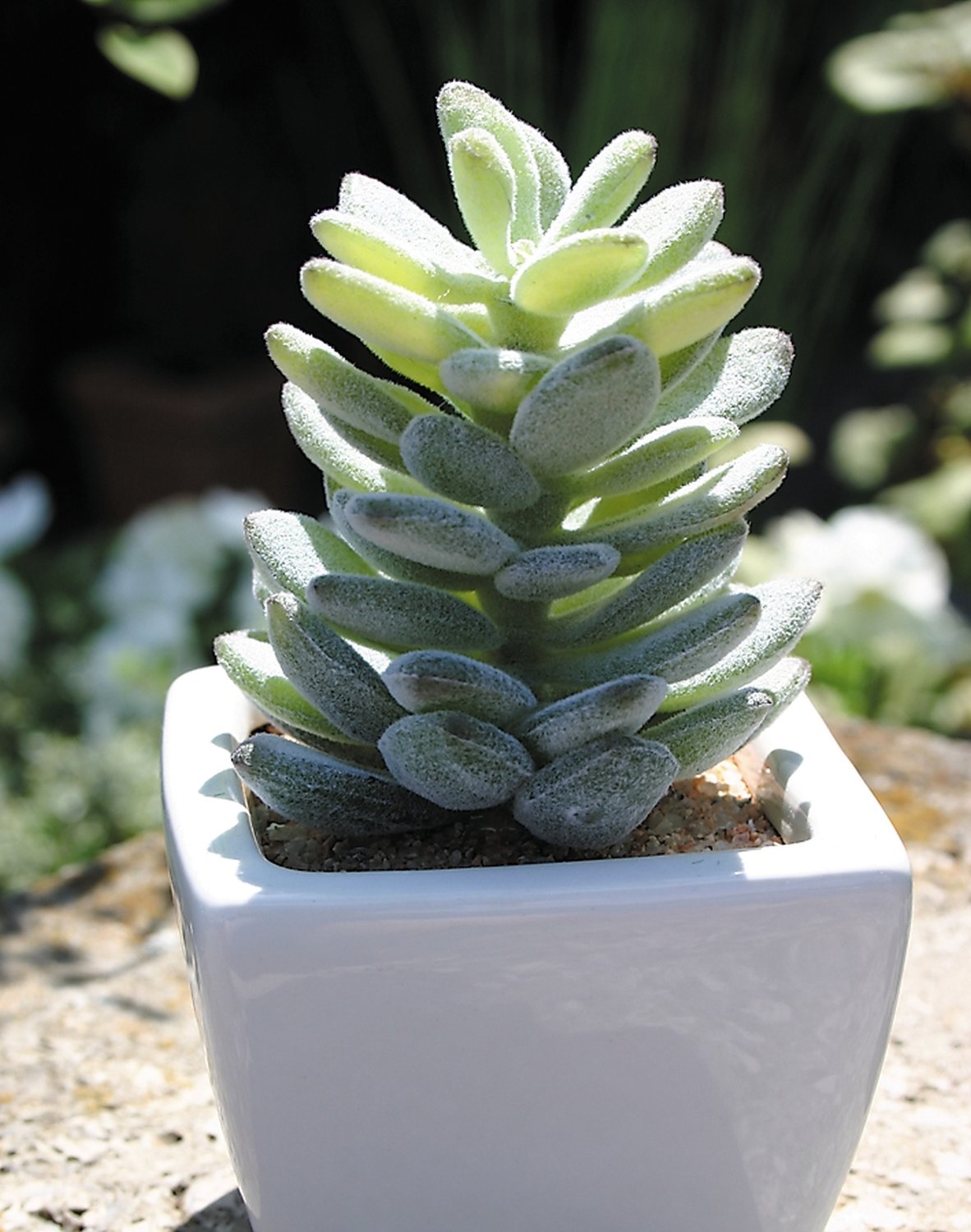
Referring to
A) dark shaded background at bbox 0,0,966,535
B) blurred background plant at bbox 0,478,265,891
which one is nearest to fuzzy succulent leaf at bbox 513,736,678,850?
blurred background plant at bbox 0,478,265,891

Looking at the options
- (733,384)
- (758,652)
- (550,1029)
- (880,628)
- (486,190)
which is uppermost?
(486,190)

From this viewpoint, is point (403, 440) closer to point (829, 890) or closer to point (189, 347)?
point (829, 890)

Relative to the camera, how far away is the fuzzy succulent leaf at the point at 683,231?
2.10ft

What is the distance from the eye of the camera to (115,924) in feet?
3.84

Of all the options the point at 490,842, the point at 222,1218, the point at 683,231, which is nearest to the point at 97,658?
the point at 222,1218

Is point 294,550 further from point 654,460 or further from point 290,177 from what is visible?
point 290,177

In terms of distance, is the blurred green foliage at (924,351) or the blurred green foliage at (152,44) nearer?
the blurred green foliage at (152,44)

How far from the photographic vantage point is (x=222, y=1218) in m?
0.80

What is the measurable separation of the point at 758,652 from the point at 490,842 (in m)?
0.15

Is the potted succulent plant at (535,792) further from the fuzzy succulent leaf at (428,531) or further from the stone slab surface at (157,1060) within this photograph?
the stone slab surface at (157,1060)

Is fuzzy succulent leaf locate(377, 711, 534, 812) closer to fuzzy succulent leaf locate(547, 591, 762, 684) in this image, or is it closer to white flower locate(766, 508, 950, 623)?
fuzzy succulent leaf locate(547, 591, 762, 684)

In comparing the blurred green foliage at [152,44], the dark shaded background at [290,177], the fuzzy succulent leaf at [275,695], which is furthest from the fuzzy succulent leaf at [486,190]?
the dark shaded background at [290,177]

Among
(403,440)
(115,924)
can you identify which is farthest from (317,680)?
(115,924)

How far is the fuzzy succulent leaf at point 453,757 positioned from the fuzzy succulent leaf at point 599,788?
0.04 ft
